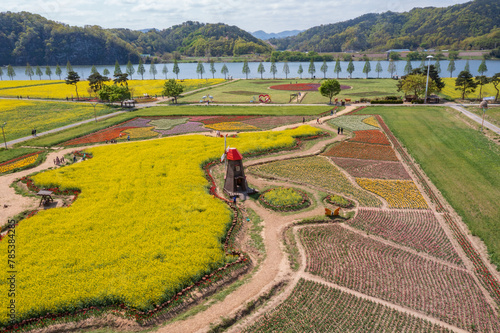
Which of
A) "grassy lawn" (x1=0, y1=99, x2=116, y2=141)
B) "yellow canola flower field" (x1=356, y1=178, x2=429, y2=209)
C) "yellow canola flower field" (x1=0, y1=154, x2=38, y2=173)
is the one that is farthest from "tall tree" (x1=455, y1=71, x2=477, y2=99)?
"yellow canola flower field" (x1=0, y1=154, x2=38, y2=173)

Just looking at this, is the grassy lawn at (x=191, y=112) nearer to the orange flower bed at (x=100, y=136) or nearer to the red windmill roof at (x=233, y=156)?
the orange flower bed at (x=100, y=136)

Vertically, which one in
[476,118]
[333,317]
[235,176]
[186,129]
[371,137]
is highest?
[476,118]

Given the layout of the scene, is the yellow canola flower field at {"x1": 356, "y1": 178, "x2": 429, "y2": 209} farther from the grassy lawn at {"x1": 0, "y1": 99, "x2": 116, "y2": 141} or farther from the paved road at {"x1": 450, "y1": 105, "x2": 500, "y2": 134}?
the grassy lawn at {"x1": 0, "y1": 99, "x2": 116, "y2": 141}

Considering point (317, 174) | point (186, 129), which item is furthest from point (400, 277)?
point (186, 129)

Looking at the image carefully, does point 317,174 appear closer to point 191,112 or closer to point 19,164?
point 19,164

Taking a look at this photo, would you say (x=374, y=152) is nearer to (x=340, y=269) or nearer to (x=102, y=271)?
(x=340, y=269)
